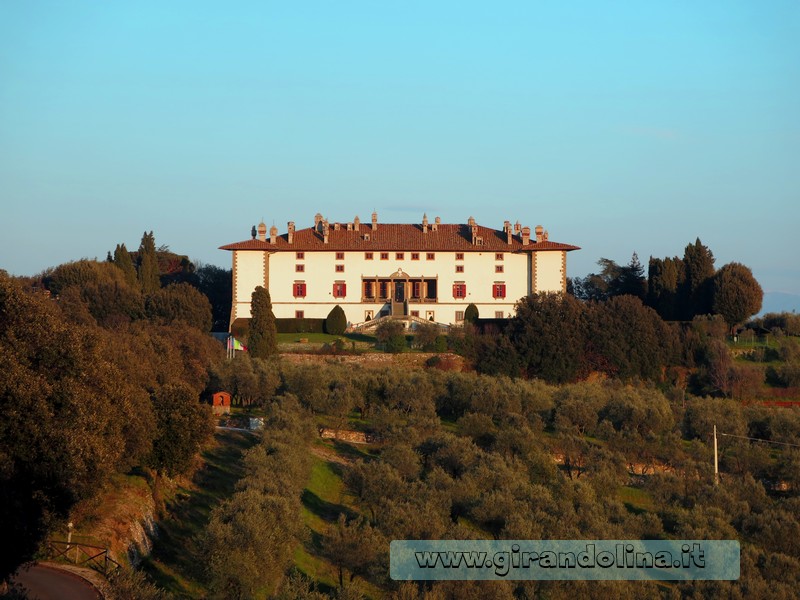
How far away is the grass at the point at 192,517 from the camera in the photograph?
25.0 metres

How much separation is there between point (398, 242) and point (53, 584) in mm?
50199

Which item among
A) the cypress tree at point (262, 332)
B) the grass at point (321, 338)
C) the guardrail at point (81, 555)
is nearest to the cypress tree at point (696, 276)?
the grass at point (321, 338)

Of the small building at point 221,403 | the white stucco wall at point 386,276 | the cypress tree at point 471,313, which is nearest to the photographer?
the small building at point 221,403

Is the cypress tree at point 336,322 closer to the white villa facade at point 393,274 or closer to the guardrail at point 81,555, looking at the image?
the white villa facade at point 393,274

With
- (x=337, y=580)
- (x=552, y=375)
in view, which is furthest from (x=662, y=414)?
(x=337, y=580)

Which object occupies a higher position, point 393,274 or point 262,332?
point 393,274

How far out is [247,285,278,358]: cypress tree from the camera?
56375 millimetres

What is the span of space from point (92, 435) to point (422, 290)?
44.5m

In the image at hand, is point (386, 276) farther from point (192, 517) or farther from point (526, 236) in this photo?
point (192, 517)

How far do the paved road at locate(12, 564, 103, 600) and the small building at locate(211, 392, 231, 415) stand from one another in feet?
71.9

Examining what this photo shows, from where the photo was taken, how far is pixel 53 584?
68.0ft

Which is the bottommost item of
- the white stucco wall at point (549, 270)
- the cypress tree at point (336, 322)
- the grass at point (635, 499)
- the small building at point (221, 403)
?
the grass at point (635, 499)

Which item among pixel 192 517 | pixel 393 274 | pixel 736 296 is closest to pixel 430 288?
pixel 393 274

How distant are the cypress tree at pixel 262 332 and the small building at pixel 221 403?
35.7ft
